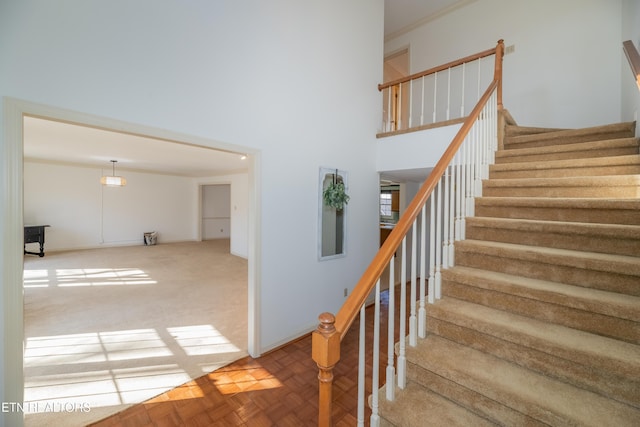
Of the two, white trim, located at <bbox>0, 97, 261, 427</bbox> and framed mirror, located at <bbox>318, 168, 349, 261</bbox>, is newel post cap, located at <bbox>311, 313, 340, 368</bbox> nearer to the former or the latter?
white trim, located at <bbox>0, 97, 261, 427</bbox>

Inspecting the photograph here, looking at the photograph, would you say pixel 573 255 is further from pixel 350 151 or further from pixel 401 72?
pixel 401 72

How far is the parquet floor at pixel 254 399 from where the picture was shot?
1.74 meters

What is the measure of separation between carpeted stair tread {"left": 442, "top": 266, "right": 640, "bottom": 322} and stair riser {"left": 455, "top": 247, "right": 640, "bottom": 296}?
0.10 feet

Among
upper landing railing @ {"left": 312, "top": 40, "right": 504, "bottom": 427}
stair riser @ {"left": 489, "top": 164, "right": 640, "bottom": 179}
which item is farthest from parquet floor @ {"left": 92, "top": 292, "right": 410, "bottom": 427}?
stair riser @ {"left": 489, "top": 164, "right": 640, "bottom": 179}

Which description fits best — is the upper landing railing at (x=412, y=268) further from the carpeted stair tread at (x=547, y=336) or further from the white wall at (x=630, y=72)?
the white wall at (x=630, y=72)

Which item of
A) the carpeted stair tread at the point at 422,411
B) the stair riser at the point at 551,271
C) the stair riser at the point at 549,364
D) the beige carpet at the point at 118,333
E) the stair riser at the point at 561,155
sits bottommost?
the beige carpet at the point at 118,333

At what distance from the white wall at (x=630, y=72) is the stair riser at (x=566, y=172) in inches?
23.2

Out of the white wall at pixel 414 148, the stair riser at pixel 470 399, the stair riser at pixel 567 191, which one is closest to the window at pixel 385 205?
the white wall at pixel 414 148

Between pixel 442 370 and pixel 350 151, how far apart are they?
108 inches

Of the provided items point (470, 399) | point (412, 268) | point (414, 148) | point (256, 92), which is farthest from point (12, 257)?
point (414, 148)

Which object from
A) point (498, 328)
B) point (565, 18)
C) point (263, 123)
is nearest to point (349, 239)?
point (263, 123)

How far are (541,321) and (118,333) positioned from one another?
3.70 metres

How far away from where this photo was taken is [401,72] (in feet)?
22.3

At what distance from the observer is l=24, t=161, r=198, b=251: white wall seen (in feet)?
21.4
